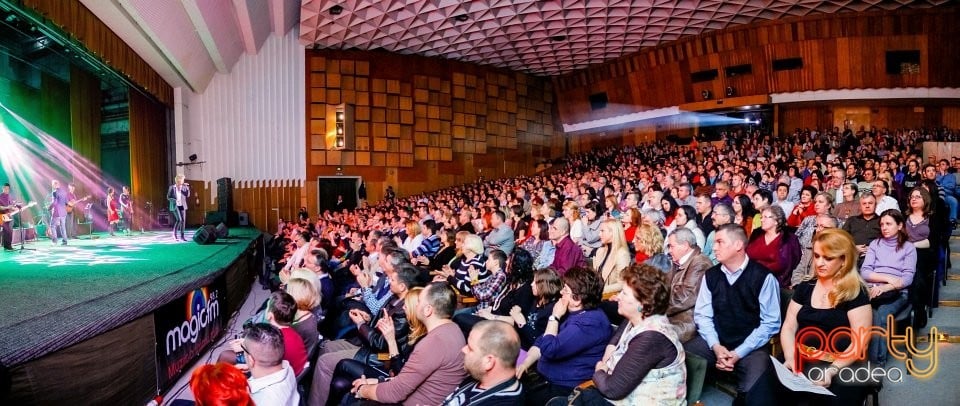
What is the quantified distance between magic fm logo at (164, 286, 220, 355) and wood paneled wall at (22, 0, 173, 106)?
3812 millimetres

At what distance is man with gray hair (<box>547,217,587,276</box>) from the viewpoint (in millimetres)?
4188

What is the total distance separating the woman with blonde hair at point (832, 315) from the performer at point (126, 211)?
1116 cm

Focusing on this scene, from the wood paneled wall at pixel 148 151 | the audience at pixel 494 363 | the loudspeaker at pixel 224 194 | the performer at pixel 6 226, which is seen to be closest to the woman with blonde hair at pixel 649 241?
the audience at pixel 494 363

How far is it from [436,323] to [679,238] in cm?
145

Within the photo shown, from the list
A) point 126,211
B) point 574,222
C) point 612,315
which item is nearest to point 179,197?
point 126,211

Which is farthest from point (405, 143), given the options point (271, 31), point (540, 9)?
point (540, 9)

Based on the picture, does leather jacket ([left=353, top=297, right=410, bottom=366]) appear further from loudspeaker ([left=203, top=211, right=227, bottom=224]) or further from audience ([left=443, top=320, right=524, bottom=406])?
loudspeaker ([left=203, top=211, right=227, bottom=224])

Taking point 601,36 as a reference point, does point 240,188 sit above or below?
below

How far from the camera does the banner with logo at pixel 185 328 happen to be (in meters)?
3.73

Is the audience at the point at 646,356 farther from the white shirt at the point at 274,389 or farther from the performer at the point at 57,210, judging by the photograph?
the performer at the point at 57,210

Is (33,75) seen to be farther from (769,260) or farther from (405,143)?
(769,260)

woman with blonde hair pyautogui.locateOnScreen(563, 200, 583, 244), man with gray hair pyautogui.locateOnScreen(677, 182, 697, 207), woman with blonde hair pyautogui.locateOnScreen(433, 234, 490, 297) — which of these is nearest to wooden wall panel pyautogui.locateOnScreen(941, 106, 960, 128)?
man with gray hair pyautogui.locateOnScreen(677, 182, 697, 207)

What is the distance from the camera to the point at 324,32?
13586 millimetres

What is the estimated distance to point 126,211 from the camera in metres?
10.6
